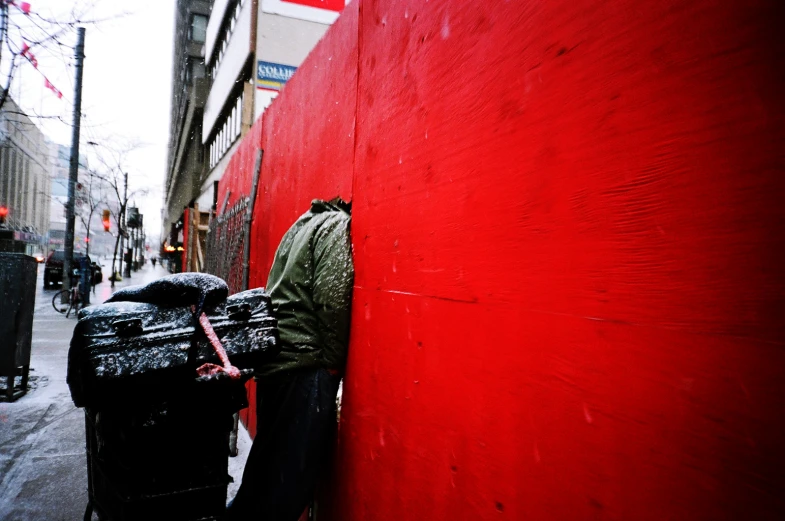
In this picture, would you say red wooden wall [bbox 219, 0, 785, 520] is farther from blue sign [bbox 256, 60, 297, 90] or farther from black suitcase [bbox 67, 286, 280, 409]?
blue sign [bbox 256, 60, 297, 90]

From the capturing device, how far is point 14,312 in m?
5.42

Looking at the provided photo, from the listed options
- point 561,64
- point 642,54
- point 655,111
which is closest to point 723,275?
point 655,111

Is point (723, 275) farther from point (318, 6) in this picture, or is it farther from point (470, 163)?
point (318, 6)

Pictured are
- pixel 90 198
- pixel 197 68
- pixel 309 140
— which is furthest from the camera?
pixel 197 68

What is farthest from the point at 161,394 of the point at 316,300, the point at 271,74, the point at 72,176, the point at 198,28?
the point at 198,28

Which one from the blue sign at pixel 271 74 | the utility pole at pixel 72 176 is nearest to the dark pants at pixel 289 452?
the utility pole at pixel 72 176

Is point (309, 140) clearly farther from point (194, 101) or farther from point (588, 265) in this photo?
point (194, 101)

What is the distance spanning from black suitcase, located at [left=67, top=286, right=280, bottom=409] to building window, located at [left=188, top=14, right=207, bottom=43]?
44.5 meters

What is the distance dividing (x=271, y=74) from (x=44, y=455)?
12.1 metres

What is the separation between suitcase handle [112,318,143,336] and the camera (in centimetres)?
184

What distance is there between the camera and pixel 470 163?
1.59 meters

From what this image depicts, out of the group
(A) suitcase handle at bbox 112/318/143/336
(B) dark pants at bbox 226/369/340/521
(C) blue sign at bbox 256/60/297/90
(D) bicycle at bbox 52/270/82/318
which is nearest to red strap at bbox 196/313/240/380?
(A) suitcase handle at bbox 112/318/143/336

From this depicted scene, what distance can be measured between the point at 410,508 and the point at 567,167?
4.76 ft

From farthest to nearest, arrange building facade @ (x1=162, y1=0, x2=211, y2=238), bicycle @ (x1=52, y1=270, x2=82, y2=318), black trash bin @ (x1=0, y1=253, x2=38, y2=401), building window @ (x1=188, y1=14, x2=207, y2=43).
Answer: building window @ (x1=188, y1=14, x2=207, y2=43) < building facade @ (x1=162, y1=0, x2=211, y2=238) < bicycle @ (x1=52, y1=270, x2=82, y2=318) < black trash bin @ (x1=0, y1=253, x2=38, y2=401)
